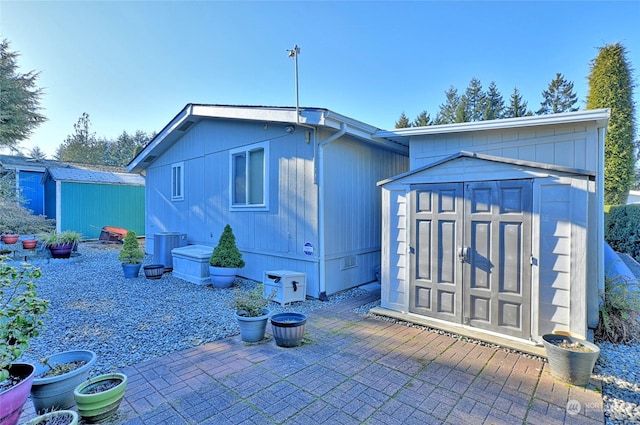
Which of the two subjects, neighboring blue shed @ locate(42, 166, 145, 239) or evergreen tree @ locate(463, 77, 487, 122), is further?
evergreen tree @ locate(463, 77, 487, 122)

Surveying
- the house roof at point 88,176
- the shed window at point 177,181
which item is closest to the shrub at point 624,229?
the shed window at point 177,181

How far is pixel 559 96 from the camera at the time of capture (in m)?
25.0

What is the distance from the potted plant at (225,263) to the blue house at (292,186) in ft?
1.85

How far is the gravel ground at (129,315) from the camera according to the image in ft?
12.0

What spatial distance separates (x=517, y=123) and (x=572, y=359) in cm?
292

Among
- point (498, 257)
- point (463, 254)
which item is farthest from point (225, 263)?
point (498, 257)

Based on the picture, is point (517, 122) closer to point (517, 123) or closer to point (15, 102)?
point (517, 123)

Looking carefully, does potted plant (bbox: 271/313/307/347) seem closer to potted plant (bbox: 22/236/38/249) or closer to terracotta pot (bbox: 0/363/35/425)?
terracotta pot (bbox: 0/363/35/425)

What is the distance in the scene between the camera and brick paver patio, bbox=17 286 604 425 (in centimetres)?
240

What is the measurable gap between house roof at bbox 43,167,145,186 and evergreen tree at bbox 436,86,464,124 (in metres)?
23.5

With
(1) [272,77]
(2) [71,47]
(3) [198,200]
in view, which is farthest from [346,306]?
(2) [71,47]

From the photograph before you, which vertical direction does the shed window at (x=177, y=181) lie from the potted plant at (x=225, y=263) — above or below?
above

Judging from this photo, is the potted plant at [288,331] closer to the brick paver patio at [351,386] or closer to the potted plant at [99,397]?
the brick paver patio at [351,386]

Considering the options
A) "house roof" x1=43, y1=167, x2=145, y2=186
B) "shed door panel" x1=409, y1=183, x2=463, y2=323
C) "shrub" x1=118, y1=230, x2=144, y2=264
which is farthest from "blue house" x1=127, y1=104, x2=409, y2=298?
"house roof" x1=43, y1=167, x2=145, y2=186
